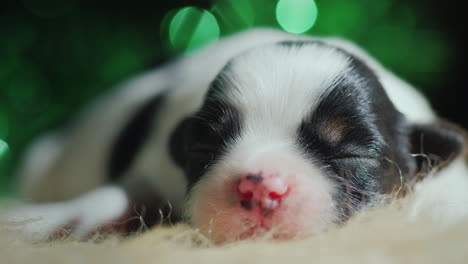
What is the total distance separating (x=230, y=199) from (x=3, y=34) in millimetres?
1412

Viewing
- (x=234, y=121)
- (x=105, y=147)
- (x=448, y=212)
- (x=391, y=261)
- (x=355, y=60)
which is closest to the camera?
(x=391, y=261)

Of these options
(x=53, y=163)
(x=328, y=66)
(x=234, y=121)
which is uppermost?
(x=328, y=66)

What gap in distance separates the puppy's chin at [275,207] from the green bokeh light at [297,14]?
1.12 m

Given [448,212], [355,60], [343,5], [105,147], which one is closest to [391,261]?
[448,212]

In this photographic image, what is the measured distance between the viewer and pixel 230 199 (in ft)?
3.63

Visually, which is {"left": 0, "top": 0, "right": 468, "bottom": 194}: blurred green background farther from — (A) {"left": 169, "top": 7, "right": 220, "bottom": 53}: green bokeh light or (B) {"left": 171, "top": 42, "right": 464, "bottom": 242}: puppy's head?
(B) {"left": 171, "top": 42, "right": 464, "bottom": 242}: puppy's head

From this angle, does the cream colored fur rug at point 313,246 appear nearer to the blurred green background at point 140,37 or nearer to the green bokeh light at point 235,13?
the blurred green background at point 140,37

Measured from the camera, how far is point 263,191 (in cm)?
105

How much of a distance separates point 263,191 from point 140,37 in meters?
1.40

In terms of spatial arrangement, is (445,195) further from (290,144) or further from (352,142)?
(290,144)

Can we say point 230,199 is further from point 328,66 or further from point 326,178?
point 328,66

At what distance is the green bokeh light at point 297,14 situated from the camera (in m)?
2.14

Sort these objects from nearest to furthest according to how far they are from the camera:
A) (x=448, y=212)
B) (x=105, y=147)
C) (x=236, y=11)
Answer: (x=448, y=212)
(x=105, y=147)
(x=236, y=11)

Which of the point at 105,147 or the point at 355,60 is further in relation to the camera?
the point at 105,147
